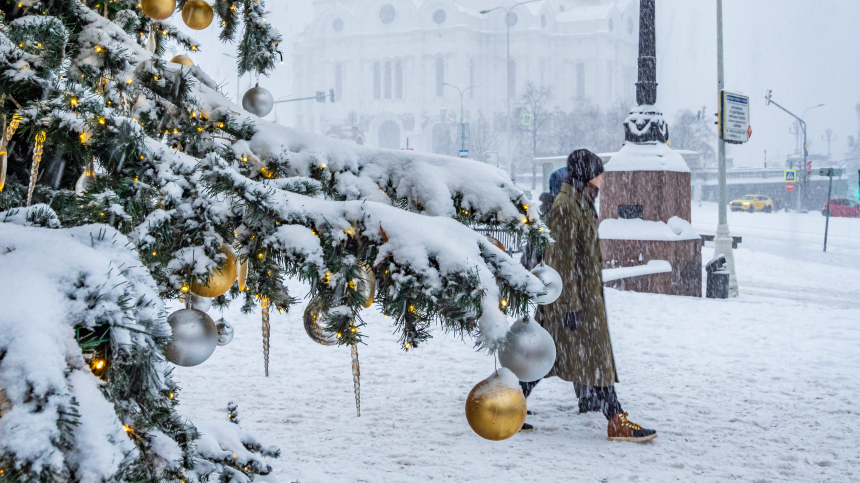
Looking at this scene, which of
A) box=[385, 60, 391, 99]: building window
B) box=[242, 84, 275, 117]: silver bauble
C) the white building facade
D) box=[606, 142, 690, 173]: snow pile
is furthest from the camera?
box=[385, 60, 391, 99]: building window

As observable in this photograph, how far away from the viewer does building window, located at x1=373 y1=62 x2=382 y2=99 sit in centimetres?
7538

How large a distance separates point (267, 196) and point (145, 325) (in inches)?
23.2

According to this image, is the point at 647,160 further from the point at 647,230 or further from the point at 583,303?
the point at 583,303

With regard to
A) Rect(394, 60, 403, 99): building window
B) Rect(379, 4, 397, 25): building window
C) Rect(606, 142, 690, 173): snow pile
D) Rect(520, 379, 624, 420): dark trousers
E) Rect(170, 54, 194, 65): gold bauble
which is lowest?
Rect(520, 379, 624, 420): dark trousers

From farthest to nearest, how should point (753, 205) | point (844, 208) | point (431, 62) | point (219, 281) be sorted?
point (431, 62) < point (753, 205) < point (844, 208) < point (219, 281)

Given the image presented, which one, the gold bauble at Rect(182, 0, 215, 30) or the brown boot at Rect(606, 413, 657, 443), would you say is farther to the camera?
the brown boot at Rect(606, 413, 657, 443)

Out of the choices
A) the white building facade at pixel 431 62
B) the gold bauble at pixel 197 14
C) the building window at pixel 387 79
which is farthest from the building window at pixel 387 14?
the gold bauble at pixel 197 14

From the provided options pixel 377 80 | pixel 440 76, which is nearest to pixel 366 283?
pixel 440 76

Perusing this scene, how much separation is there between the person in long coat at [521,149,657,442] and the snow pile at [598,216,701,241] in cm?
686

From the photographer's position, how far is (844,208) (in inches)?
1490

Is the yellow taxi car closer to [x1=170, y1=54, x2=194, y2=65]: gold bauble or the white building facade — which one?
the white building facade

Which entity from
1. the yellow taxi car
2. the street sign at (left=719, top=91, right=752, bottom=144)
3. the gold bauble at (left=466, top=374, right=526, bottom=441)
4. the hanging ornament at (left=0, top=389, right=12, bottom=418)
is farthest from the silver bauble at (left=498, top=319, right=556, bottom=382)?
the yellow taxi car

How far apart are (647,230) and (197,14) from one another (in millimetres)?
9750

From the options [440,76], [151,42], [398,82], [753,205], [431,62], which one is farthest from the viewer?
[398,82]
